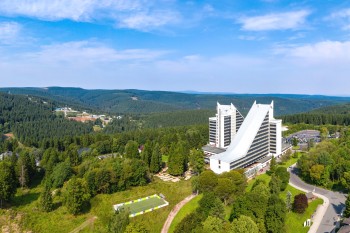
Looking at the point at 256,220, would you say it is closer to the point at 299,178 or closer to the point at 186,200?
the point at 186,200

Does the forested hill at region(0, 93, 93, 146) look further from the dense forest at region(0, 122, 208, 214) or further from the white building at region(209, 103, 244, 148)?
the white building at region(209, 103, 244, 148)

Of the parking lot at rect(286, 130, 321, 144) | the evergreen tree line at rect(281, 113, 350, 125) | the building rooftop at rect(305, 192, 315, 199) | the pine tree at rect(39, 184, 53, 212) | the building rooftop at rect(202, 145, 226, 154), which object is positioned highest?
the evergreen tree line at rect(281, 113, 350, 125)

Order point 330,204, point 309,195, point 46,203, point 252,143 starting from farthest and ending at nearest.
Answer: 1. point 252,143
2. point 309,195
3. point 330,204
4. point 46,203

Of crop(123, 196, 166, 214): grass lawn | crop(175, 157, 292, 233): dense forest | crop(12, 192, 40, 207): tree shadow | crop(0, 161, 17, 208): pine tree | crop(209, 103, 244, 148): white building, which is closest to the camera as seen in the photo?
crop(175, 157, 292, 233): dense forest

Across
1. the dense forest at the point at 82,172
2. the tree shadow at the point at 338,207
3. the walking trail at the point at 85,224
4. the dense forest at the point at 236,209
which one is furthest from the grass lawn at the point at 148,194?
the tree shadow at the point at 338,207

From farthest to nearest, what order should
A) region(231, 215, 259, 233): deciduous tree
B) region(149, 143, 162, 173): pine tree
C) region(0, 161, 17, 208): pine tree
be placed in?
region(149, 143, 162, 173): pine tree < region(0, 161, 17, 208): pine tree < region(231, 215, 259, 233): deciduous tree

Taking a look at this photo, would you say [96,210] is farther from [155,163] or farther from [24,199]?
[155,163]

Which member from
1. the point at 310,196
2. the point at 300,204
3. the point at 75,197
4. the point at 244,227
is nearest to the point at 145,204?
the point at 75,197

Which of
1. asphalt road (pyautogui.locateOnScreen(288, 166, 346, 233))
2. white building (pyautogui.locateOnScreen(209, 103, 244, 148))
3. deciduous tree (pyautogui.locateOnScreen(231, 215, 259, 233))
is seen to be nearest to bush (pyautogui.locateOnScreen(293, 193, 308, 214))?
asphalt road (pyautogui.locateOnScreen(288, 166, 346, 233))
